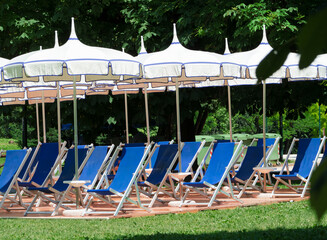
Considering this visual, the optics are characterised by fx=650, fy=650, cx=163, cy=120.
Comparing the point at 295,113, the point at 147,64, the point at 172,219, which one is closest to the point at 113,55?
the point at 147,64

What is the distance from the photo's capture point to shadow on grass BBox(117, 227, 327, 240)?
6132mm

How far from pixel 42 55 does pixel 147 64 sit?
5.93ft

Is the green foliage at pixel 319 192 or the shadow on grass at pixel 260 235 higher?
the green foliage at pixel 319 192

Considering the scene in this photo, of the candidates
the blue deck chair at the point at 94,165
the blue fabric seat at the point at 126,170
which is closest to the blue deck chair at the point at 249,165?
the blue fabric seat at the point at 126,170

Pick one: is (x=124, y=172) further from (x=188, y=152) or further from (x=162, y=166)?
(x=188, y=152)

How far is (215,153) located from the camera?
33.1 feet

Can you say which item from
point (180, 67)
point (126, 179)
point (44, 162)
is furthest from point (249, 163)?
point (44, 162)

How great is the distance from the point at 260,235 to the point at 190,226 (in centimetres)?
130

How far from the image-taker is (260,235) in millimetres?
6289

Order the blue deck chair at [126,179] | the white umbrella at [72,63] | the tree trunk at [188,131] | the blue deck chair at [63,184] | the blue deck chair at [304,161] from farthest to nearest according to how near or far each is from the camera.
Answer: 1. the tree trunk at [188,131]
2. the blue deck chair at [304,161]
3. the blue deck chair at [63,184]
4. the white umbrella at [72,63]
5. the blue deck chair at [126,179]

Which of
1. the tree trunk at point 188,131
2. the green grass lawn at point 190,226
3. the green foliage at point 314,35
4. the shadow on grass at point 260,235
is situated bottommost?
the tree trunk at point 188,131

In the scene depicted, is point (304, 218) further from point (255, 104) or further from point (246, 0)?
point (255, 104)

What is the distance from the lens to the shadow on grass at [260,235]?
6.13 m

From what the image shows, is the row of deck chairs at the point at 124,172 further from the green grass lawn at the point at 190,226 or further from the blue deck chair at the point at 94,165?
the green grass lawn at the point at 190,226
